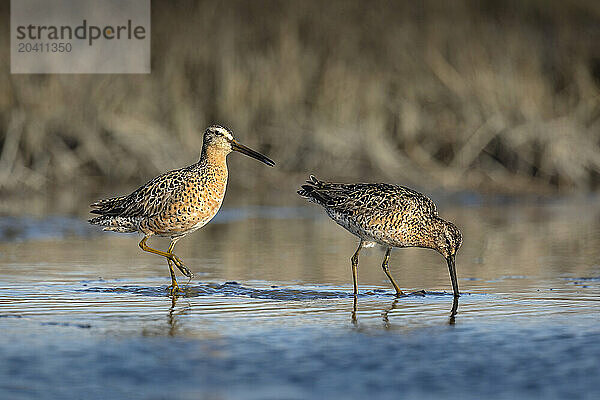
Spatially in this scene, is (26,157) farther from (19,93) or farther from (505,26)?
(505,26)

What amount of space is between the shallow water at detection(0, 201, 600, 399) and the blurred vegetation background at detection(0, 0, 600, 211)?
5289 mm

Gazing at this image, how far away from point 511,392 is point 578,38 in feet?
49.6

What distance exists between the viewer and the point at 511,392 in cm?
558

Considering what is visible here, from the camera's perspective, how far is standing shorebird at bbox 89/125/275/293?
927 cm

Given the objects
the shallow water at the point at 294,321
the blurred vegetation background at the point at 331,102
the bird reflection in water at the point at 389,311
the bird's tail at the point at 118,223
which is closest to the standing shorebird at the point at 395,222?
the shallow water at the point at 294,321

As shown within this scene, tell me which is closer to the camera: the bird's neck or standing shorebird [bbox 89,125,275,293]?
standing shorebird [bbox 89,125,275,293]

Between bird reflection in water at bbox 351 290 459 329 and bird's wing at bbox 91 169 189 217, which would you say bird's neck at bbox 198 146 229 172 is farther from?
bird reflection in water at bbox 351 290 459 329

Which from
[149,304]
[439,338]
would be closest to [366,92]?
[149,304]

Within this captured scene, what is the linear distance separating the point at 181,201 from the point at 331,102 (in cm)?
961

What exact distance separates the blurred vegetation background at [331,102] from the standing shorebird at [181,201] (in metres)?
7.66

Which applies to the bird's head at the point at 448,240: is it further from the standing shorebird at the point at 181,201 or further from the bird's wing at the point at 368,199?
the standing shorebird at the point at 181,201

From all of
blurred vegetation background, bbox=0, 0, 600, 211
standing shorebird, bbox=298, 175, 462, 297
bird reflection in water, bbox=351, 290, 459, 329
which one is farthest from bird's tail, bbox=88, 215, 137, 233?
blurred vegetation background, bbox=0, 0, 600, 211

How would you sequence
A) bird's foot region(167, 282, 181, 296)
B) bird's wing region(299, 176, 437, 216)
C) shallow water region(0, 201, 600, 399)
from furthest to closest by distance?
1. bird's wing region(299, 176, 437, 216)
2. bird's foot region(167, 282, 181, 296)
3. shallow water region(0, 201, 600, 399)

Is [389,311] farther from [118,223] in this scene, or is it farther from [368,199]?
[118,223]
